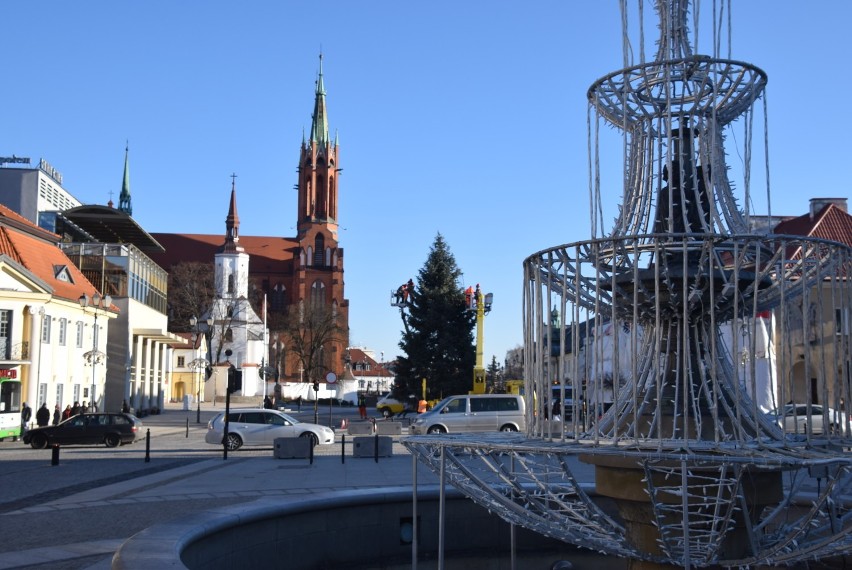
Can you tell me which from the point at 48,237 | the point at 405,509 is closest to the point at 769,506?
the point at 405,509

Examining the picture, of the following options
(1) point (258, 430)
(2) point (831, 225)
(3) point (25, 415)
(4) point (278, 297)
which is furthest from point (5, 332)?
(4) point (278, 297)

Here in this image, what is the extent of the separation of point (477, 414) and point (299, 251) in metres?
92.1

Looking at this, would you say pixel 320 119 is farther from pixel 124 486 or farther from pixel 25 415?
pixel 124 486

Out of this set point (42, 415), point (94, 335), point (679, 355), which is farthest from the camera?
point (94, 335)

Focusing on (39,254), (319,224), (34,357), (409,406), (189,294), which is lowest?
(409,406)

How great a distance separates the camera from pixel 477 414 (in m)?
32.6

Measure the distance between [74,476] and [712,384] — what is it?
1664cm

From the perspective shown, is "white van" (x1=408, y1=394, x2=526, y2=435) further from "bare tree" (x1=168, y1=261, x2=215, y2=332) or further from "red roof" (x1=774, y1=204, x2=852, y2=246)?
"bare tree" (x1=168, y1=261, x2=215, y2=332)

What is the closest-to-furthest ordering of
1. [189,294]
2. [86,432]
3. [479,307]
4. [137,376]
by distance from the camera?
[86,432], [479,307], [137,376], [189,294]

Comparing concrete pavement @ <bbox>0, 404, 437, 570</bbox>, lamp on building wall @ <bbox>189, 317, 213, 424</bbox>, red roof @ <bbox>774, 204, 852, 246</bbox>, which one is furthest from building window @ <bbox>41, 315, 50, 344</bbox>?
red roof @ <bbox>774, 204, 852, 246</bbox>

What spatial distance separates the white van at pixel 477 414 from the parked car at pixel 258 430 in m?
3.68

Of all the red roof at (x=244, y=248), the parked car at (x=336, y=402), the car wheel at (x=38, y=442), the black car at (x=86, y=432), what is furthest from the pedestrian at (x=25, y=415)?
the red roof at (x=244, y=248)

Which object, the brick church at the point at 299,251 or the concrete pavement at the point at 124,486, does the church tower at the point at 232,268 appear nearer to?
the brick church at the point at 299,251

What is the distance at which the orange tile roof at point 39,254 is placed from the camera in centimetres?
4284
